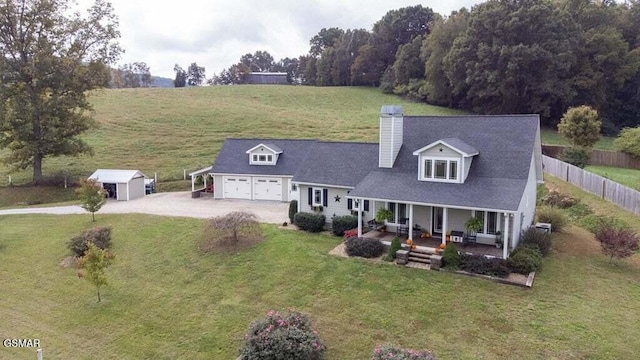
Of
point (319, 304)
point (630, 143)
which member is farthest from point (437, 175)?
point (630, 143)

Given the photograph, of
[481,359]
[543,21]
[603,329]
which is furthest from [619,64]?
[481,359]

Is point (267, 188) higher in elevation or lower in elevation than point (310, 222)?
higher

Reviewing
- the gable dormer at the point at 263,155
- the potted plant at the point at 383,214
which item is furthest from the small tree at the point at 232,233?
the gable dormer at the point at 263,155

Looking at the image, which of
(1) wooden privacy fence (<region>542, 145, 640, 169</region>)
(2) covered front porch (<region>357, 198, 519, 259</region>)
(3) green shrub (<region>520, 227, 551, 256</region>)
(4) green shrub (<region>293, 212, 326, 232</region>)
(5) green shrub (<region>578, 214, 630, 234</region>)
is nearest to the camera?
(2) covered front porch (<region>357, 198, 519, 259</region>)

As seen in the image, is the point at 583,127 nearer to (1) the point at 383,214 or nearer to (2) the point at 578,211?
(2) the point at 578,211

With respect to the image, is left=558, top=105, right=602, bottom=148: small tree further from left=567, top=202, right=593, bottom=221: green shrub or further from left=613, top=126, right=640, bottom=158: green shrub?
left=567, top=202, right=593, bottom=221: green shrub

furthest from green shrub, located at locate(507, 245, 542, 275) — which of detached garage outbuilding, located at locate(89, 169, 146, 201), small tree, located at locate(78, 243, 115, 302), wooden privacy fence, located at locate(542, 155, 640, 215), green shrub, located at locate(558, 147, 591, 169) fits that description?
detached garage outbuilding, located at locate(89, 169, 146, 201)

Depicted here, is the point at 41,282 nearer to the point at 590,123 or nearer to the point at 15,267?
the point at 15,267
